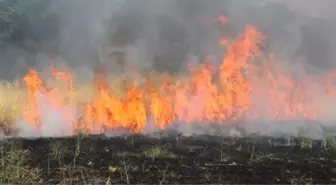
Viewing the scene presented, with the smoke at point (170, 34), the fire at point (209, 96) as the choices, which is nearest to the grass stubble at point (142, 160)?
the fire at point (209, 96)

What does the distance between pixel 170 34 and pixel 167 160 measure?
983 cm

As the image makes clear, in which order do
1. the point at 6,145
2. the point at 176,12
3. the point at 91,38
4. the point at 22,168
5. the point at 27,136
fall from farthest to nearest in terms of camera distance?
the point at 176,12, the point at 91,38, the point at 27,136, the point at 6,145, the point at 22,168

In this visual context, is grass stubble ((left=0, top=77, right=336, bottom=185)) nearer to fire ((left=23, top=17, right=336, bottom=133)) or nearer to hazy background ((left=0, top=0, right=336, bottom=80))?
fire ((left=23, top=17, right=336, bottom=133))

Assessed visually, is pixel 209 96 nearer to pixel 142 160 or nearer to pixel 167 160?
pixel 167 160

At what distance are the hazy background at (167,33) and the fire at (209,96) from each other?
114 centimetres

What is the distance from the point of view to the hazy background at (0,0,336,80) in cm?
1891

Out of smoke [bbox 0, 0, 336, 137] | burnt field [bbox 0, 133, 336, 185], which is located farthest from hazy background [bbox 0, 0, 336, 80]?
burnt field [bbox 0, 133, 336, 185]

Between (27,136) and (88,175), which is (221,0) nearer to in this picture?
(27,136)

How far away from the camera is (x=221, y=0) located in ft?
69.4

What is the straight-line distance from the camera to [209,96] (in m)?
16.4

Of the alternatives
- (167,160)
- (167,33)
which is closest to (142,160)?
(167,160)

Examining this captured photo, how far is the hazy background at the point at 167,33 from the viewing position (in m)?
18.9

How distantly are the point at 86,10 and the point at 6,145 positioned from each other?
10.0m

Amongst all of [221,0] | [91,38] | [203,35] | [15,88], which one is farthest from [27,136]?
[221,0]
